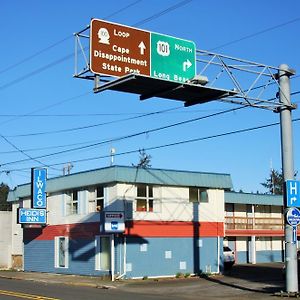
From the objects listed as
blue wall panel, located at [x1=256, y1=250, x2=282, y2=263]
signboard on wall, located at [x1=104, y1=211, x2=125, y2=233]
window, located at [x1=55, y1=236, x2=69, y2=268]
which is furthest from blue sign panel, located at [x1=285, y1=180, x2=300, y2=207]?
blue wall panel, located at [x1=256, y1=250, x2=282, y2=263]

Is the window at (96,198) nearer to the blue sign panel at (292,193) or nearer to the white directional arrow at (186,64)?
the blue sign panel at (292,193)

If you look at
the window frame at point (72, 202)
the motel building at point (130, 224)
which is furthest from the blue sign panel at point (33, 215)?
the window frame at point (72, 202)

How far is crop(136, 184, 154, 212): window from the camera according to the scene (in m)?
32.8

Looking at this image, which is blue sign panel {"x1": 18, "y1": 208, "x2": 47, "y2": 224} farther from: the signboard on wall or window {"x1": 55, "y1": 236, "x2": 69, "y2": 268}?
the signboard on wall

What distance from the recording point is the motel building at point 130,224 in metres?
31.8

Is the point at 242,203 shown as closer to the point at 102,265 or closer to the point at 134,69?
the point at 102,265

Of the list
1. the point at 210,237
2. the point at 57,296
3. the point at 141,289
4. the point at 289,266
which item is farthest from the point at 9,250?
the point at 289,266

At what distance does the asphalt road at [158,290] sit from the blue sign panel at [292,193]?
3427 mm

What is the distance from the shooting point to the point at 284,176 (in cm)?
2084

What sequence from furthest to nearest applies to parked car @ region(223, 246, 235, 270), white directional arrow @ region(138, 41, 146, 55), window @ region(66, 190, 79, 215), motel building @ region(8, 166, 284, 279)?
parked car @ region(223, 246, 235, 270), window @ region(66, 190, 79, 215), motel building @ region(8, 166, 284, 279), white directional arrow @ region(138, 41, 146, 55)

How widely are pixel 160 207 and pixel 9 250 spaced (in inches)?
613

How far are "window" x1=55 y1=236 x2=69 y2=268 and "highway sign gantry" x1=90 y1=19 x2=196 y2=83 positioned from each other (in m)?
20.7

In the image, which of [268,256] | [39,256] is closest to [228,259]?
[268,256]

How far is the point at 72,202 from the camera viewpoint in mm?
35812
